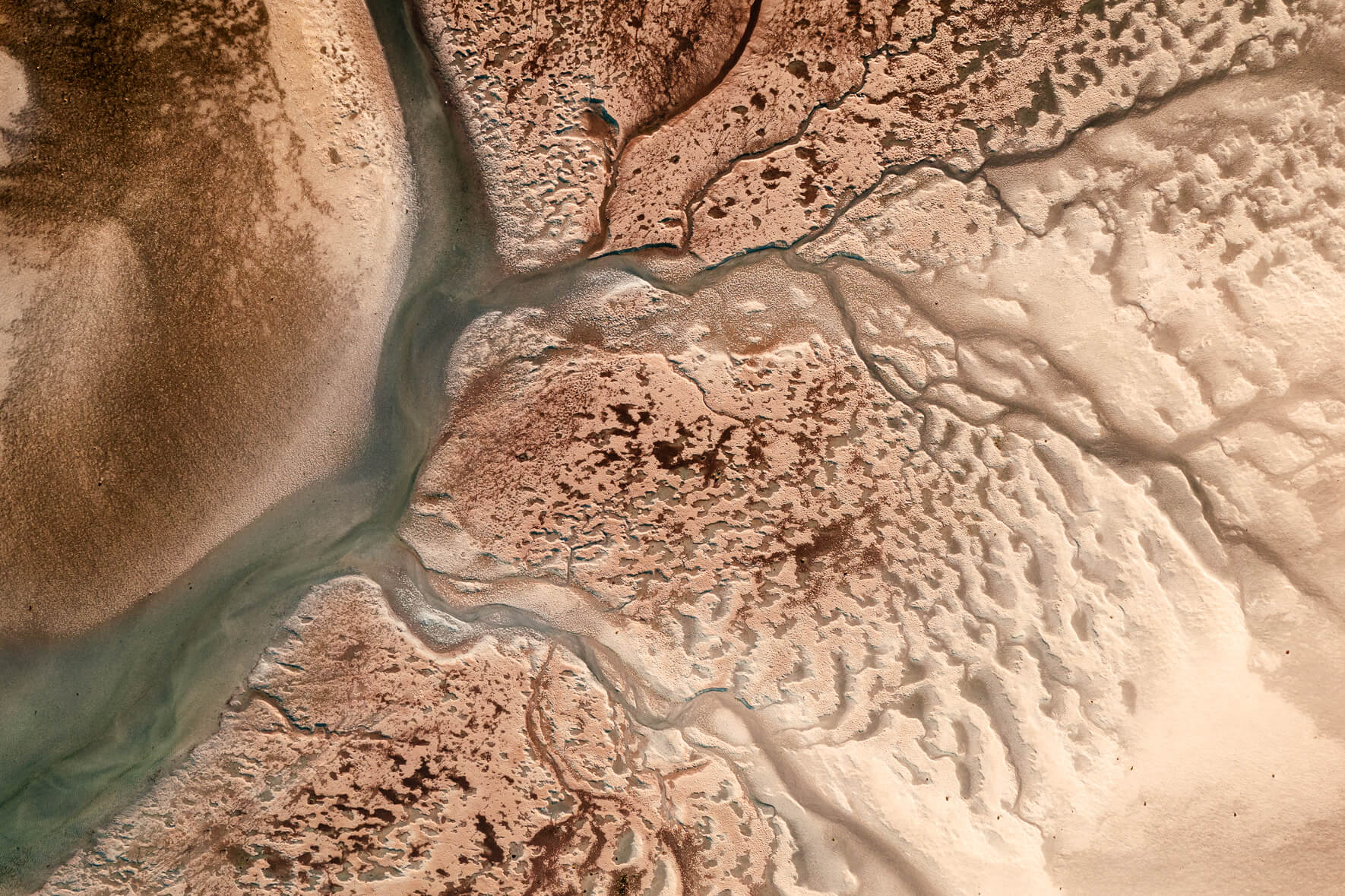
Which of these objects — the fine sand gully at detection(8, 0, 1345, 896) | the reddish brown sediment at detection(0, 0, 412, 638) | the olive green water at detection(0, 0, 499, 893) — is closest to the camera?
the fine sand gully at detection(8, 0, 1345, 896)

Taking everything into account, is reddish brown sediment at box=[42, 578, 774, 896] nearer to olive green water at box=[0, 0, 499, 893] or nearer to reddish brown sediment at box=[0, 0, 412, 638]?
olive green water at box=[0, 0, 499, 893]

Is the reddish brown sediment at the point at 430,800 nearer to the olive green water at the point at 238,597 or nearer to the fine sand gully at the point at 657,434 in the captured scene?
the fine sand gully at the point at 657,434

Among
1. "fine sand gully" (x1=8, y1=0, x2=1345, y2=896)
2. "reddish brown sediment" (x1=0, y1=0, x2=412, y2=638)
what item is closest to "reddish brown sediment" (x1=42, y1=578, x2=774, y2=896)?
"fine sand gully" (x1=8, y1=0, x2=1345, y2=896)

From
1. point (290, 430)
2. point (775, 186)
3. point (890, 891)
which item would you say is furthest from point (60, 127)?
point (890, 891)

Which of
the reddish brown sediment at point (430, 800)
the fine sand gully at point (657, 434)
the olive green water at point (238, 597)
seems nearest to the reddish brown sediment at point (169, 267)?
the fine sand gully at point (657, 434)

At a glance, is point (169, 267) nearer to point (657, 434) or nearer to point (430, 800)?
point (657, 434)

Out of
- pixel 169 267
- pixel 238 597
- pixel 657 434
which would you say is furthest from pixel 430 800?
pixel 169 267
